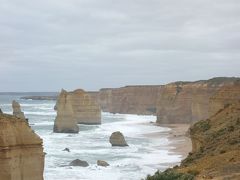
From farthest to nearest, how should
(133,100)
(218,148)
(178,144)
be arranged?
(133,100) < (178,144) < (218,148)

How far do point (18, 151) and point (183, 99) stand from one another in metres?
69.7

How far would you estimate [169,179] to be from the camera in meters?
13.3

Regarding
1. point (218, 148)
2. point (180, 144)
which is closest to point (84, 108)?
point (180, 144)

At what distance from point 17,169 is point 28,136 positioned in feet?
4.45

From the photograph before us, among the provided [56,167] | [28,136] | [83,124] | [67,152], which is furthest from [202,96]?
[28,136]

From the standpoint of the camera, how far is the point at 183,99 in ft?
286

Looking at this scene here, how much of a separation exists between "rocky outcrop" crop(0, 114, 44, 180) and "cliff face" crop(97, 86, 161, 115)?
98.0 meters

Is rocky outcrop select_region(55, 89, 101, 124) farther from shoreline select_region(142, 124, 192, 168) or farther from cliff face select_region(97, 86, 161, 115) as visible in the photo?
cliff face select_region(97, 86, 161, 115)

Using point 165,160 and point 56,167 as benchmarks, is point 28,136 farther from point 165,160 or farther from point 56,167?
point 165,160

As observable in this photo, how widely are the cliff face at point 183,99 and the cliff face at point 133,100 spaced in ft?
81.9

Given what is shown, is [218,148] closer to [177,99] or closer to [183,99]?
[183,99]

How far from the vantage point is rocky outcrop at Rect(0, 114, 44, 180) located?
740 inches

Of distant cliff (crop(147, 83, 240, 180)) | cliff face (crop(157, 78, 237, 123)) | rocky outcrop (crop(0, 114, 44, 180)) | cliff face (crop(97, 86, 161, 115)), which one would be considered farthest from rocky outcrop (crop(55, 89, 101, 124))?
rocky outcrop (crop(0, 114, 44, 180))

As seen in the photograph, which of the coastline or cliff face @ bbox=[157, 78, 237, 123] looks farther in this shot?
cliff face @ bbox=[157, 78, 237, 123]
